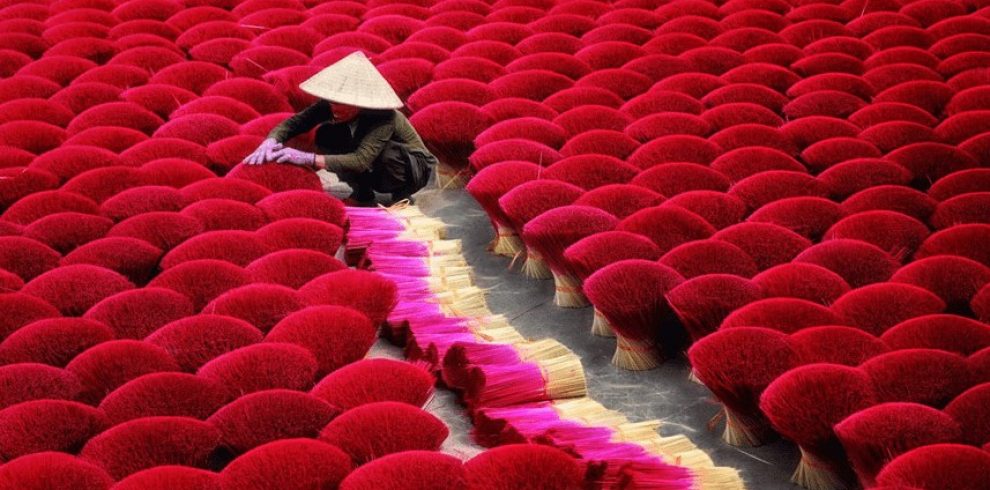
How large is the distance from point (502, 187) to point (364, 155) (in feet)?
1.38

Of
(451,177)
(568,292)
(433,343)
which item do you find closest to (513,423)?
(433,343)


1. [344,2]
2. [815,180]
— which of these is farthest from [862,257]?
[344,2]

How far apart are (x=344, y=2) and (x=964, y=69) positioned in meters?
1.95

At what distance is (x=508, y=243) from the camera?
344cm

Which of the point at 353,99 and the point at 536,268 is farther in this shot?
the point at 353,99

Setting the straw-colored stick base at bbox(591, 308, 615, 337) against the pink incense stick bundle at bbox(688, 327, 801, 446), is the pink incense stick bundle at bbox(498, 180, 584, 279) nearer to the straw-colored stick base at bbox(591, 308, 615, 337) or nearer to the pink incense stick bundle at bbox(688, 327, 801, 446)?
the straw-colored stick base at bbox(591, 308, 615, 337)

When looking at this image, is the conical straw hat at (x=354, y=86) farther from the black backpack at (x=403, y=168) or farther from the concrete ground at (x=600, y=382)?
the concrete ground at (x=600, y=382)

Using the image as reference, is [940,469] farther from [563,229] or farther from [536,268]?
[536,268]

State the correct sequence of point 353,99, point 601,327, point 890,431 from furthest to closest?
point 353,99, point 601,327, point 890,431

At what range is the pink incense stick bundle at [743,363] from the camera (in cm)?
252

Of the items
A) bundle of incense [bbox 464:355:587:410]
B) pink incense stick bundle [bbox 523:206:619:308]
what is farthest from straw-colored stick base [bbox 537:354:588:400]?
pink incense stick bundle [bbox 523:206:619:308]

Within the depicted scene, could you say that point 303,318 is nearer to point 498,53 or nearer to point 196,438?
point 196,438

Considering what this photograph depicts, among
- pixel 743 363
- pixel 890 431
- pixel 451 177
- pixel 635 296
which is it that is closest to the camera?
pixel 890 431

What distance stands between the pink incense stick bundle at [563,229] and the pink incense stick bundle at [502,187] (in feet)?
0.64
